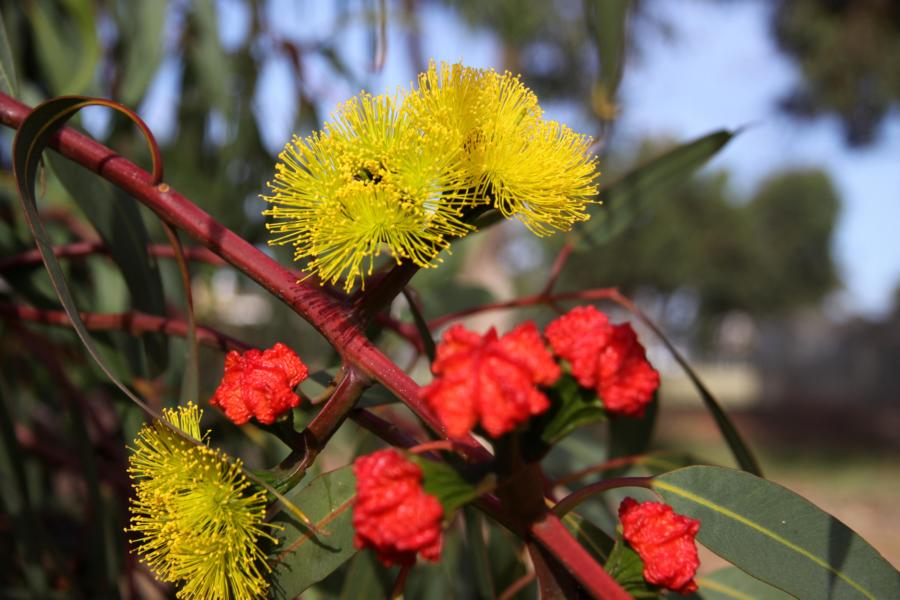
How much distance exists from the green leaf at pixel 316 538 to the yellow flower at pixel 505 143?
0.60 ft

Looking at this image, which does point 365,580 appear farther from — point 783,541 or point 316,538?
point 783,541

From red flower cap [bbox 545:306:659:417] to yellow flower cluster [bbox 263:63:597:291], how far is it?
9 centimetres

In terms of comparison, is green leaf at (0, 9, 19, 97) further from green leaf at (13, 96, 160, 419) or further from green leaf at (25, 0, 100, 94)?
green leaf at (25, 0, 100, 94)

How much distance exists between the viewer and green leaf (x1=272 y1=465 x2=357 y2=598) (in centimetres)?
49

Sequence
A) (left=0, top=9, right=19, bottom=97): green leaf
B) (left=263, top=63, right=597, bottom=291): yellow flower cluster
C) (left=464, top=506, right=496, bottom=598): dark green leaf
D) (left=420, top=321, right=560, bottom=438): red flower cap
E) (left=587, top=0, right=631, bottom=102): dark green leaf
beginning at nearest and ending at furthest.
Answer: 1. (left=420, top=321, right=560, bottom=438): red flower cap
2. (left=263, top=63, right=597, bottom=291): yellow flower cluster
3. (left=0, top=9, right=19, bottom=97): green leaf
4. (left=464, top=506, right=496, bottom=598): dark green leaf
5. (left=587, top=0, right=631, bottom=102): dark green leaf

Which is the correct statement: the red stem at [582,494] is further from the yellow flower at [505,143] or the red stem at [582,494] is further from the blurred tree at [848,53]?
the blurred tree at [848,53]

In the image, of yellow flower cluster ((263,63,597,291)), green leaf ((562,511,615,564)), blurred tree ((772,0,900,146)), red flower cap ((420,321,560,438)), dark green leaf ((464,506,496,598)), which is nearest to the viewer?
red flower cap ((420,321,560,438))

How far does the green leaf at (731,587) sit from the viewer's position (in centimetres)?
68

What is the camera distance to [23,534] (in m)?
1.01

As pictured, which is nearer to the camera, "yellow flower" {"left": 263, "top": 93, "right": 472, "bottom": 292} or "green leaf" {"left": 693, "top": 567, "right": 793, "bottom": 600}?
"yellow flower" {"left": 263, "top": 93, "right": 472, "bottom": 292}

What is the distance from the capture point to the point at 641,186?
106cm

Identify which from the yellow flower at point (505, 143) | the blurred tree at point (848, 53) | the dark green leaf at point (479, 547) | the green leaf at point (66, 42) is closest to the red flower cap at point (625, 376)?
the yellow flower at point (505, 143)

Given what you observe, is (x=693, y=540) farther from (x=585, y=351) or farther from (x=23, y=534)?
(x=23, y=534)

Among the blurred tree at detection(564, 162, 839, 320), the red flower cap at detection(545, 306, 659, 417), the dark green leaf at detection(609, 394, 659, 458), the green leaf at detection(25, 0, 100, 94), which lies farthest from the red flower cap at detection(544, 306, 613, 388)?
the blurred tree at detection(564, 162, 839, 320)
